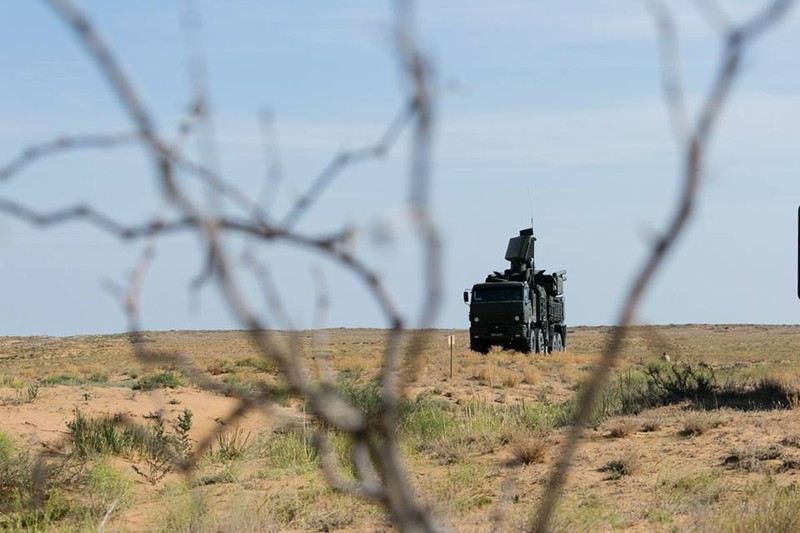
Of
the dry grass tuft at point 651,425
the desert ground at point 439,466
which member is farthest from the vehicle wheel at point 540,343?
the dry grass tuft at point 651,425

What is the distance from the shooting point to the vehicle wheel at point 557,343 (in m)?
44.0

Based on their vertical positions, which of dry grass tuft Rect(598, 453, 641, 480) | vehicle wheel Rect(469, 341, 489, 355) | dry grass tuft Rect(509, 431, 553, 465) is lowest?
dry grass tuft Rect(598, 453, 641, 480)

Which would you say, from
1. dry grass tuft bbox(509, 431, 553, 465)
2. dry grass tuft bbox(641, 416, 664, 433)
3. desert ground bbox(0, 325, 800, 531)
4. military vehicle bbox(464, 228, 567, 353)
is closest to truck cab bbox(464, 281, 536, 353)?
military vehicle bbox(464, 228, 567, 353)

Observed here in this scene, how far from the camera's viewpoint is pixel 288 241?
1206 millimetres

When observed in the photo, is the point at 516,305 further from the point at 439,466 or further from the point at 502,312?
the point at 439,466

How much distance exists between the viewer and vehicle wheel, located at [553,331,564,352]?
44037 millimetres

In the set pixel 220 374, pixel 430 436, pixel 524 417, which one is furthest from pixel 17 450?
pixel 220 374

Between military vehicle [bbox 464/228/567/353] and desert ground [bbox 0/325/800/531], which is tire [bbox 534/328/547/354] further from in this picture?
desert ground [bbox 0/325/800/531]

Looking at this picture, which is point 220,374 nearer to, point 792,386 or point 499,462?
point 792,386

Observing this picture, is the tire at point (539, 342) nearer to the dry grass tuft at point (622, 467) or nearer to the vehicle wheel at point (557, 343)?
the vehicle wheel at point (557, 343)

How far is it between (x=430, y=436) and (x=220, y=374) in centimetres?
2127

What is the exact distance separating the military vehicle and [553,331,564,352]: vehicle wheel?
156 centimetres

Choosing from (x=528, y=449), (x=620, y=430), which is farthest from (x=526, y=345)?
(x=528, y=449)

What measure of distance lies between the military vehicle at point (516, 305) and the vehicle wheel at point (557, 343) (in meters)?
1.56
